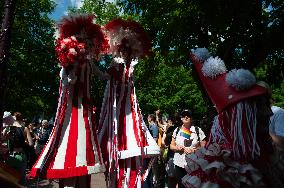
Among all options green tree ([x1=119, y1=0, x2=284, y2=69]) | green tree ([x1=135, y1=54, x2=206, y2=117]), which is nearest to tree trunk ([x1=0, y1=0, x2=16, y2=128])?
green tree ([x1=119, y1=0, x2=284, y2=69])

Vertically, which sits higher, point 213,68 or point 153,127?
point 153,127

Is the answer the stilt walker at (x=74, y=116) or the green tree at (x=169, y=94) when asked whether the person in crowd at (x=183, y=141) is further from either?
the green tree at (x=169, y=94)

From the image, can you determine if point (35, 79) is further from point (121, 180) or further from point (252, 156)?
point (252, 156)

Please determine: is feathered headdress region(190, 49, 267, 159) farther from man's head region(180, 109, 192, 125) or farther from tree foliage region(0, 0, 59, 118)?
tree foliage region(0, 0, 59, 118)

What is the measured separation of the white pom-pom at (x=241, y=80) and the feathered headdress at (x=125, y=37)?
2164 millimetres

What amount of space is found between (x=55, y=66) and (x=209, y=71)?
88.5ft

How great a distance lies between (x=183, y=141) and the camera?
7.49 meters

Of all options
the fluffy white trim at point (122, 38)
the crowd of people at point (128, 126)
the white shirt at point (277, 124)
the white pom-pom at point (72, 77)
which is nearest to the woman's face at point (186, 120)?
the crowd of people at point (128, 126)

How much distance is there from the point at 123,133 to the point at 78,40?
1226mm

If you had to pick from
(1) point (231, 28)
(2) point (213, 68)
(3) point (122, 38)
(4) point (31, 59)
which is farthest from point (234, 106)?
(4) point (31, 59)

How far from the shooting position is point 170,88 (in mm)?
47750

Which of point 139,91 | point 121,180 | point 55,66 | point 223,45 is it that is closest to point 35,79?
point 55,66

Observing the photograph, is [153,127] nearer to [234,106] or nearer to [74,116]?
[74,116]

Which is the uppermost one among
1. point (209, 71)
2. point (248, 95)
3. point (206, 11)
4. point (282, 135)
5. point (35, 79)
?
point (35, 79)
